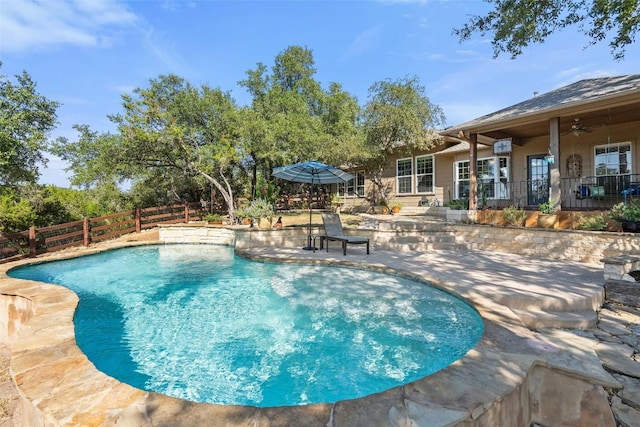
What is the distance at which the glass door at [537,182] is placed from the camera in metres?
11.1

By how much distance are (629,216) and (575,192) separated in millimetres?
4048

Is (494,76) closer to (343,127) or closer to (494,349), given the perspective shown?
(343,127)

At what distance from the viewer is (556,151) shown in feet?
26.7

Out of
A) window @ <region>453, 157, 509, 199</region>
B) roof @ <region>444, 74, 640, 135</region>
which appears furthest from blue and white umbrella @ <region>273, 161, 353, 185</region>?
window @ <region>453, 157, 509, 199</region>

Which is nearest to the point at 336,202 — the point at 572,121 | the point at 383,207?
the point at 383,207

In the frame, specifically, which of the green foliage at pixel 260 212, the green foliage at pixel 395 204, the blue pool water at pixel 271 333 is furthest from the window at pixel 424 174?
the blue pool water at pixel 271 333

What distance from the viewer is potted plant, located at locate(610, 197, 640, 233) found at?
254 inches

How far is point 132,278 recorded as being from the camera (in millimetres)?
7137

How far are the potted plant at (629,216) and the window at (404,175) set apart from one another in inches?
376

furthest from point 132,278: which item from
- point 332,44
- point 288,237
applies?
point 332,44

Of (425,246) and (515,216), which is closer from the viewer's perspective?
(515,216)

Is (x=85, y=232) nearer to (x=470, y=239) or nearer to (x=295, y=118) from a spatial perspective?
(x=295, y=118)

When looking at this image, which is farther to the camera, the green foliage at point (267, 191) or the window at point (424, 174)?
the green foliage at point (267, 191)

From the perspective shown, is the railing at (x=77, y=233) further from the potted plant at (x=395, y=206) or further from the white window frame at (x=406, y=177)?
the white window frame at (x=406, y=177)
